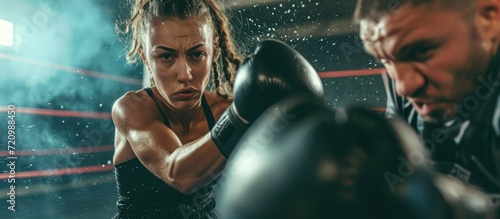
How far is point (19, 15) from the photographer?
3061 mm

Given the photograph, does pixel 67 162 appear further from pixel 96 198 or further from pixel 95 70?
pixel 95 70

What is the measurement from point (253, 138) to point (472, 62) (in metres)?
0.52

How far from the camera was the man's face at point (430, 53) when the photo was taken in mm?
825

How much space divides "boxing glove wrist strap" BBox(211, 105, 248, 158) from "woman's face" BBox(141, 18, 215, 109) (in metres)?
0.36

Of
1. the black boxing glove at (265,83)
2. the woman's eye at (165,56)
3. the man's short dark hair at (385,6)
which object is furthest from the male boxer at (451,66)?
the woman's eye at (165,56)

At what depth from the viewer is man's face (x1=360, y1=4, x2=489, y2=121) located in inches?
32.5

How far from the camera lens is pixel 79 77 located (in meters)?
3.84

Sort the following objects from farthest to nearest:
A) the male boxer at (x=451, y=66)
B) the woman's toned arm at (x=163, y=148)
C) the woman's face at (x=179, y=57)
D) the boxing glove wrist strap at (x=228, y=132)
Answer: the woman's face at (x=179, y=57), the woman's toned arm at (x=163, y=148), the boxing glove wrist strap at (x=228, y=132), the male boxer at (x=451, y=66)

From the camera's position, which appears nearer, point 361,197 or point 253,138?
point 361,197

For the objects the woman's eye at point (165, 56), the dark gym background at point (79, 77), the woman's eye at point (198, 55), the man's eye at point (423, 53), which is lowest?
the dark gym background at point (79, 77)

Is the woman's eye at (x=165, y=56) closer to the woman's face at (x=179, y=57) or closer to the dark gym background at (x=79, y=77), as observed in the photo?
the woman's face at (x=179, y=57)

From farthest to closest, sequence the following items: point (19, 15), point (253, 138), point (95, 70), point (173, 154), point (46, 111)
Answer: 1. point (95, 70)
2. point (46, 111)
3. point (19, 15)
4. point (173, 154)
5. point (253, 138)

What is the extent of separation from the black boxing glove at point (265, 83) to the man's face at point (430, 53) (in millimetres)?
173

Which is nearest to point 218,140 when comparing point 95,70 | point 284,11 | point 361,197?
point 361,197
